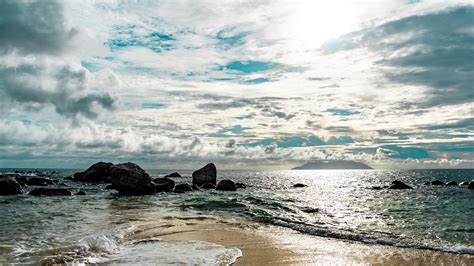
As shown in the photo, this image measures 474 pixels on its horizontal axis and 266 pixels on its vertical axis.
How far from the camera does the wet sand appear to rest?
11.2 meters

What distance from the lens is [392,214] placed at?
24.3m

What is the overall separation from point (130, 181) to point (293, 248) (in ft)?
89.5

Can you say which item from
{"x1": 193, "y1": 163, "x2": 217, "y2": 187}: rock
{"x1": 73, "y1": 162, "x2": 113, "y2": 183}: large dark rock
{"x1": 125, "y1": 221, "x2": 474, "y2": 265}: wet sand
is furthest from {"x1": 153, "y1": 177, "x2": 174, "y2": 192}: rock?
{"x1": 125, "y1": 221, "x2": 474, "y2": 265}: wet sand

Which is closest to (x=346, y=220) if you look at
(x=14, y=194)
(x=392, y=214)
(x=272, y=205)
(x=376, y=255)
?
(x=392, y=214)

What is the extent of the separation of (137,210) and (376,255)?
15966mm

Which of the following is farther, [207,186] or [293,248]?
[207,186]

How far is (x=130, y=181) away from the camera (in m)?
36.8

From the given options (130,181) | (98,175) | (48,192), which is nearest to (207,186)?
(130,181)

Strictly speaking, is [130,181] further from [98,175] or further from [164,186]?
[98,175]

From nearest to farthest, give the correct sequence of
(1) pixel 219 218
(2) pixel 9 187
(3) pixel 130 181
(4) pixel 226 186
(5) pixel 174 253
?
(5) pixel 174 253, (1) pixel 219 218, (2) pixel 9 187, (3) pixel 130 181, (4) pixel 226 186

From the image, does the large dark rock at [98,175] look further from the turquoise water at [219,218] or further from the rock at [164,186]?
the turquoise water at [219,218]

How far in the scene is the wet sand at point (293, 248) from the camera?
36.8 ft

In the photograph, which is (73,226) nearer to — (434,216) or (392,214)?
(392,214)

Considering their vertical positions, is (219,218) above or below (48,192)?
below
